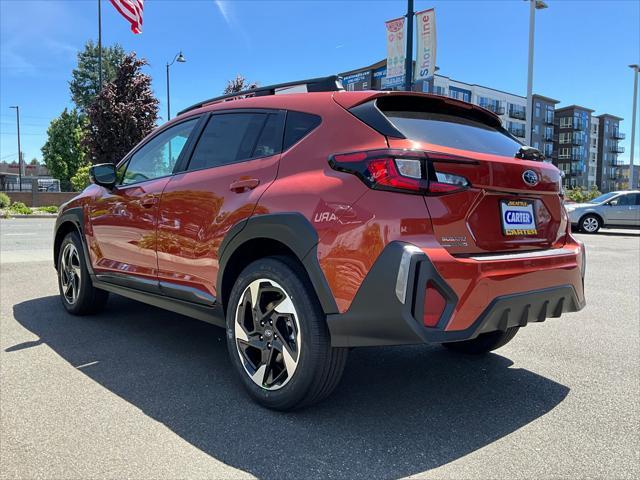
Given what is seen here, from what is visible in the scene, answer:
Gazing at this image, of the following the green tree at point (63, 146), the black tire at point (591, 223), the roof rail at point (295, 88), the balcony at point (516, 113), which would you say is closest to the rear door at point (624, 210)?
the black tire at point (591, 223)

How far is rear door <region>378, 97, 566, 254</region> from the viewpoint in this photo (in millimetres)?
2520

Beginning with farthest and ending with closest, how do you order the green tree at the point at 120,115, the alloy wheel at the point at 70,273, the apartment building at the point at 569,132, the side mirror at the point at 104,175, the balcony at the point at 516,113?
A: the balcony at the point at 516,113 → the apartment building at the point at 569,132 → the green tree at the point at 120,115 → the alloy wheel at the point at 70,273 → the side mirror at the point at 104,175

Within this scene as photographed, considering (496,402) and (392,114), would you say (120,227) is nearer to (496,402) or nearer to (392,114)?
(392,114)

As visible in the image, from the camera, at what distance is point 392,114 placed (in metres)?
2.79

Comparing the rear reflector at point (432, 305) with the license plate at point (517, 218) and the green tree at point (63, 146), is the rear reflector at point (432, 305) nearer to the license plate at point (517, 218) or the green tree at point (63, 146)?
the license plate at point (517, 218)

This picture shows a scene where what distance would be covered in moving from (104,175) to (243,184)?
1.91m

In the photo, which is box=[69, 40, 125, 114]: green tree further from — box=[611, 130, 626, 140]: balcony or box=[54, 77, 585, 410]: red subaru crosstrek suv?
box=[611, 130, 626, 140]: balcony

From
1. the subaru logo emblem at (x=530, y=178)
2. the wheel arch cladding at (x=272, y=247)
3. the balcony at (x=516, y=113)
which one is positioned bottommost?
the wheel arch cladding at (x=272, y=247)

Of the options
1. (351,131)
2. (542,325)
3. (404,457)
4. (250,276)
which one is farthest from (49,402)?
(542,325)

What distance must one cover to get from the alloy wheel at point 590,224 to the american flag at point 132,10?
16.9m

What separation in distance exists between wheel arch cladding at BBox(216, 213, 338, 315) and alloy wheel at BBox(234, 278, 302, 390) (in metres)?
0.22

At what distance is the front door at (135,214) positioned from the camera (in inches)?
153

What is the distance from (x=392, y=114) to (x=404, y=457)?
176cm

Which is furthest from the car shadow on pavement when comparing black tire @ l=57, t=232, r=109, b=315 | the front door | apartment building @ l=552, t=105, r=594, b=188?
apartment building @ l=552, t=105, r=594, b=188
